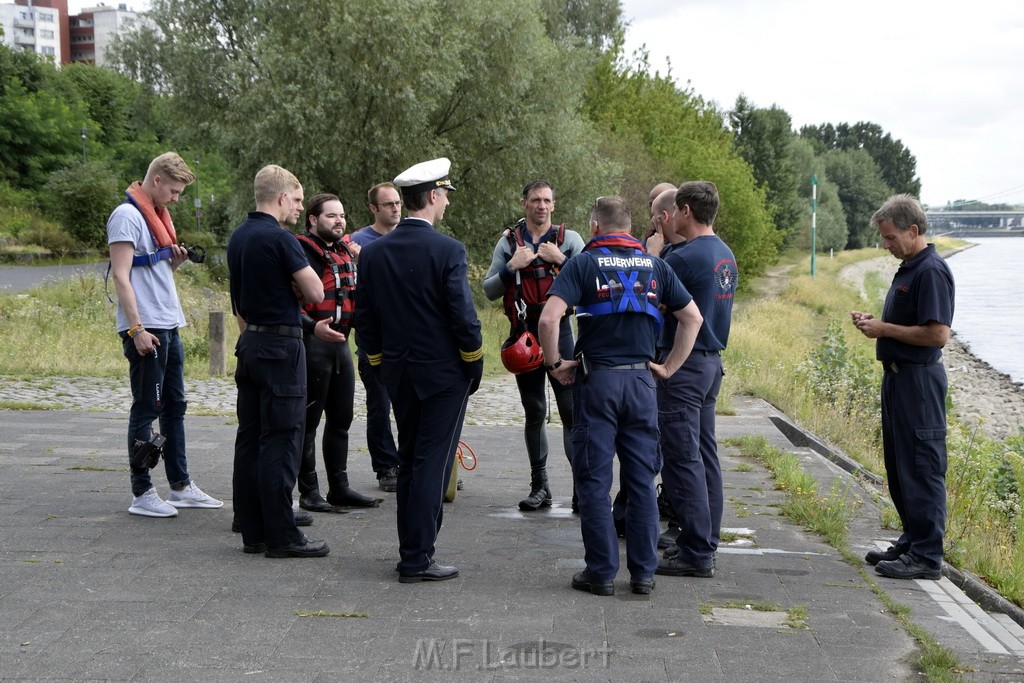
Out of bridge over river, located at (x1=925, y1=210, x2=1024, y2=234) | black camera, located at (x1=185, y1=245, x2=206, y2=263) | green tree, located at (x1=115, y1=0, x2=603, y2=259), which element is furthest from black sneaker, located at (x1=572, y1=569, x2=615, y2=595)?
bridge over river, located at (x1=925, y1=210, x2=1024, y2=234)

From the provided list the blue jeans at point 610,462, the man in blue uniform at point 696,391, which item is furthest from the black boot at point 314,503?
the man in blue uniform at point 696,391

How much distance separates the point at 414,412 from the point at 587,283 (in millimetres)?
1059

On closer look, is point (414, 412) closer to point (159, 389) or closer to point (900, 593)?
point (159, 389)

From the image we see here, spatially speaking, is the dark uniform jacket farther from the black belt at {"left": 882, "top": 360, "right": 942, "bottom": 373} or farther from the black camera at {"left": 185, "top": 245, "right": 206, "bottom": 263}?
the black belt at {"left": 882, "top": 360, "right": 942, "bottom": 373}

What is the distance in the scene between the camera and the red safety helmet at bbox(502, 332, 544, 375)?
5945 millimetres

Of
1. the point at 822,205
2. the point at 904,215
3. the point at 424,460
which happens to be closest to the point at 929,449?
the point at 904,215

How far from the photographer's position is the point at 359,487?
7418mm

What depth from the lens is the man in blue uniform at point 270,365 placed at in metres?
5.31

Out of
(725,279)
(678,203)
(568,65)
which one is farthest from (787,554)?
(568,65)

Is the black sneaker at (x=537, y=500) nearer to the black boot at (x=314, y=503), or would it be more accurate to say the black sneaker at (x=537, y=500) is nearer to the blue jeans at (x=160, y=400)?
the black boot at (x=314, y=503)

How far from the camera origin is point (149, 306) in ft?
19.9

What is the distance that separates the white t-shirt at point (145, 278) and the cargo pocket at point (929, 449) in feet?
13.4

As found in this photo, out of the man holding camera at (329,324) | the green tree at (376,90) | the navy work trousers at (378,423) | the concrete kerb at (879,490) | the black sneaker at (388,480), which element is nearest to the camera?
the concrete kerb at (879,490)

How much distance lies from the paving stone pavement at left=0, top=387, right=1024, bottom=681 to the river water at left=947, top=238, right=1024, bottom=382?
2954cm
